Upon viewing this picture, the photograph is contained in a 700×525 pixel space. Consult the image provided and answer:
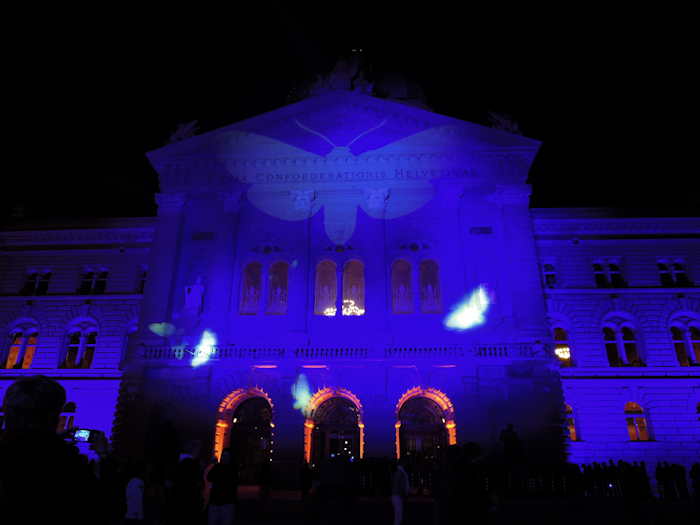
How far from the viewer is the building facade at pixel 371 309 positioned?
22.7 meters

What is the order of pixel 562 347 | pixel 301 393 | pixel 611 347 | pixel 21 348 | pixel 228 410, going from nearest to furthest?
pixel 301 393 → pixel 228 410 → pixel 562 347 → pixel 611 347 → pixel 21 348

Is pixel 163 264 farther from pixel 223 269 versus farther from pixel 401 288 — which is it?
pixel 401 288

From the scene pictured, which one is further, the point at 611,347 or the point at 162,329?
the point at 611,347

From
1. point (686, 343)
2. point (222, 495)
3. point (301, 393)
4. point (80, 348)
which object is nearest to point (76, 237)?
point (80, 348)

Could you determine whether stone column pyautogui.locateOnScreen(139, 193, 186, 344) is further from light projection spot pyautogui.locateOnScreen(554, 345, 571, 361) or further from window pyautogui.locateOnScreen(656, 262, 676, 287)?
window pyautogui.locateOnScreen(656, 262, 676, 287)

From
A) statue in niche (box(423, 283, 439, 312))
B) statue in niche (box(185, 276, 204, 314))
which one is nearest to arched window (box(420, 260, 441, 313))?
statue in niche (box(423, 283, 439, 312))

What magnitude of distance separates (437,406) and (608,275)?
1318cm

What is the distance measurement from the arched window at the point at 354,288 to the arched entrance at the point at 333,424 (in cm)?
431

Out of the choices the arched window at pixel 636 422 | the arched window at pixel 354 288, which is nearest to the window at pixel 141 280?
the arched window at pixel 354 288

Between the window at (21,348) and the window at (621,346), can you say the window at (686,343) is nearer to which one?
the window at (621,346)

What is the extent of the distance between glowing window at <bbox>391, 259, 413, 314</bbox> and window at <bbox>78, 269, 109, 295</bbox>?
1773 cm

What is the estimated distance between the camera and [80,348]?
95.6 ft

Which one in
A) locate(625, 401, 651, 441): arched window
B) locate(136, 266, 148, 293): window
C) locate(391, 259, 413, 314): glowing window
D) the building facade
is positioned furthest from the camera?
locate(136, 266, 148, 293): window

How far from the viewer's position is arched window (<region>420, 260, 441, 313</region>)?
82.6 feet
